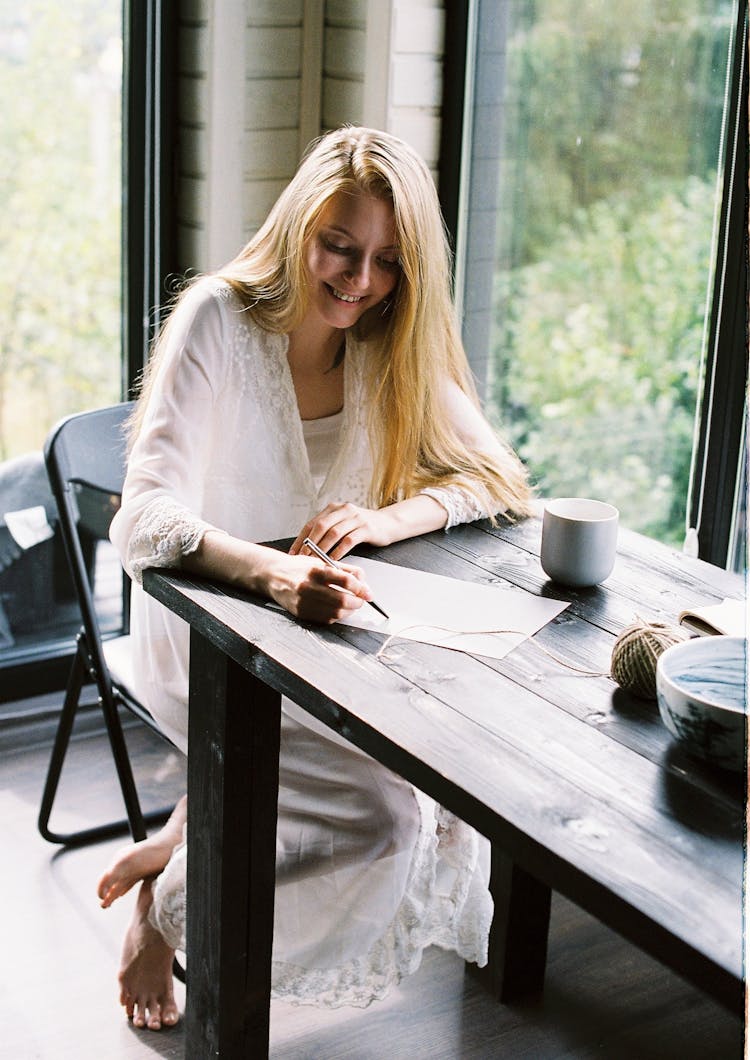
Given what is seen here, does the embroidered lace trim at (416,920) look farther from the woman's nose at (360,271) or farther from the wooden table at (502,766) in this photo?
the woman's nose at (360,271)

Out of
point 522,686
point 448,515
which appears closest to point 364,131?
point 448,515

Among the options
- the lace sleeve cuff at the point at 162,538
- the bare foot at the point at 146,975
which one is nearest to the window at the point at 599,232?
the lace sleeve cuff at the point at 162,538

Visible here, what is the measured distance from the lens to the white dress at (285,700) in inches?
80.0

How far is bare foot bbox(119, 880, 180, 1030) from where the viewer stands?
2277 mm

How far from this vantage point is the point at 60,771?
280 cm

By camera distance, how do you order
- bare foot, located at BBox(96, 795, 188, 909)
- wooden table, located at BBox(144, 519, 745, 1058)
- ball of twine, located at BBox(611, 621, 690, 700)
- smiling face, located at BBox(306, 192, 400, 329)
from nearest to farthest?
wooden table, located at BBox(144, 519, 745, 1058)
ball of twine, located at BBox(611, 621, 690, 700)
smiling face, located at BBox(306, 192, 400, 329)
bare foot, located at BBox(96, 795, 188, 909)

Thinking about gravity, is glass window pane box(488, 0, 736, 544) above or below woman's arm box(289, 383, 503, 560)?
above

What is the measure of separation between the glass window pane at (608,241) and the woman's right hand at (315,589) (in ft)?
3.82

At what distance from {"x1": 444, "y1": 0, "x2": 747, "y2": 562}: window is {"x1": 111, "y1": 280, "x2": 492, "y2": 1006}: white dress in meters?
0.57

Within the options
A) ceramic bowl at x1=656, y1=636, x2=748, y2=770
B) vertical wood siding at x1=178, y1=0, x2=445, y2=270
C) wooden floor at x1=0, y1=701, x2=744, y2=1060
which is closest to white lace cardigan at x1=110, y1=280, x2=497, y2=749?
wooden floor at x1=0, y1=701, x2=744, y2=1060

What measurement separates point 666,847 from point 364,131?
4.64 ft

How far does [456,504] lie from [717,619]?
0.60 meters

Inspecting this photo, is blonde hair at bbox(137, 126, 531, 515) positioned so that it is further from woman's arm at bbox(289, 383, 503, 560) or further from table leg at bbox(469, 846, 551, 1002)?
table leg at bbox(469, 846, 551, 1002)

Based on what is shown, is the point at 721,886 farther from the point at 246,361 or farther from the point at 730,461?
the point at 730,461
